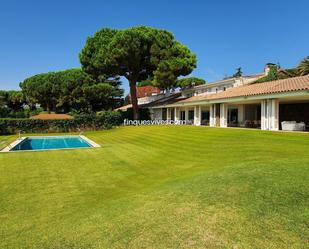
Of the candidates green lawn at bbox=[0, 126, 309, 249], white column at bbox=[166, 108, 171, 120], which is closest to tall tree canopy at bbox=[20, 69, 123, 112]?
white column at bbox=[166, 108, 171, 120]

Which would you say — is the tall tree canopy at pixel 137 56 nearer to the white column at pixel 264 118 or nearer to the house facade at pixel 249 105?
the house facade at pixel 249 105

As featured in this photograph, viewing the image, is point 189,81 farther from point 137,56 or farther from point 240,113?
point 240,113

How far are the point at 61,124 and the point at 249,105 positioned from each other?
22177mm

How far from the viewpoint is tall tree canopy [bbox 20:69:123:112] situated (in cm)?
5105

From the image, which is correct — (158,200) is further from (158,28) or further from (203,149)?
(158,28)

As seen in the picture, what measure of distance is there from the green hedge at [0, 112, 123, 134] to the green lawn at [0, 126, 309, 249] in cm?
2269

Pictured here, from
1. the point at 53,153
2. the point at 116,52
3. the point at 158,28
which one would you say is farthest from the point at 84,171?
the point at 158,28

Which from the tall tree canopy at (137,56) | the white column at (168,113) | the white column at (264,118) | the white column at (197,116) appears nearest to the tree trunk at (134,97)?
the tall tree canopy at (137,56)

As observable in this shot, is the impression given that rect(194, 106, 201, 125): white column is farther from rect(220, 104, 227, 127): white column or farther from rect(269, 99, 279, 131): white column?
rect(269, 99, 279, 131): white column

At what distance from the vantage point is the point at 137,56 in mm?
40031

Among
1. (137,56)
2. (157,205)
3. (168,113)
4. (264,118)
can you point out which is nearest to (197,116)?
(168,113)

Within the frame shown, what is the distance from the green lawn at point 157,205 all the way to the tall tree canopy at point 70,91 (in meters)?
38.8

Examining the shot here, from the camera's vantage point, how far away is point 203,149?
50.3 feet

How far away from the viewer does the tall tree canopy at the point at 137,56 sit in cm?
3951
